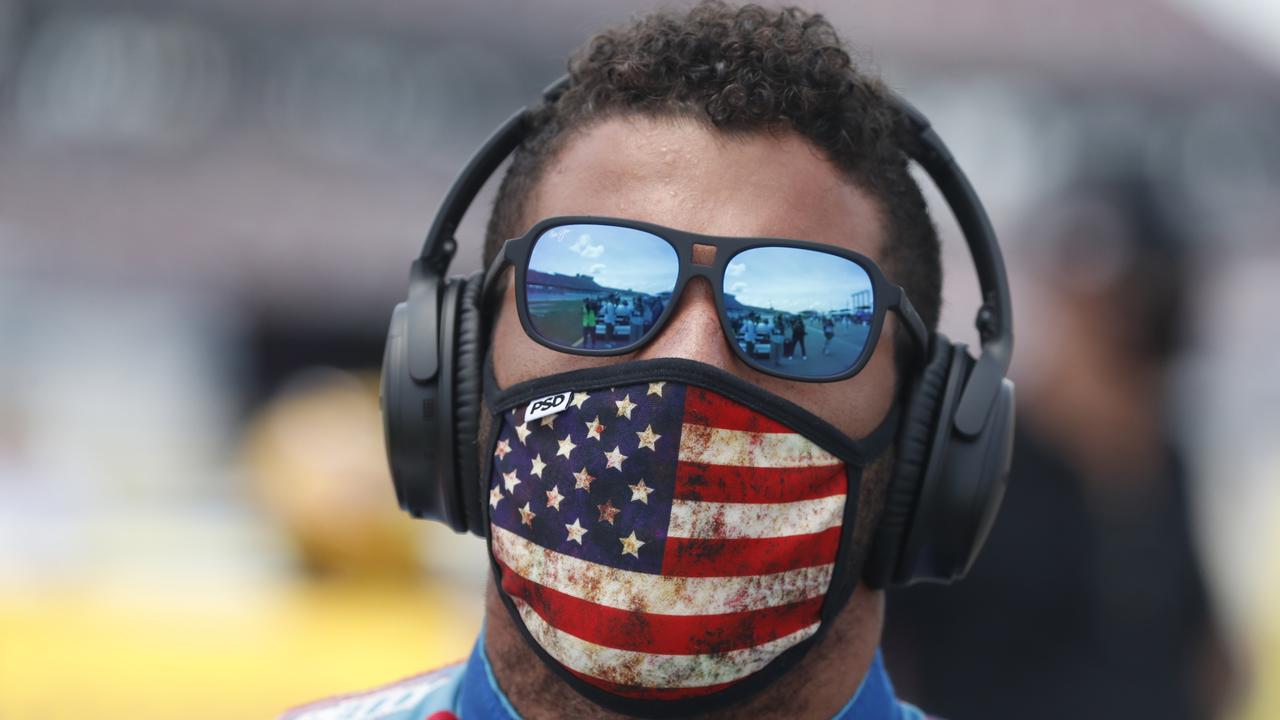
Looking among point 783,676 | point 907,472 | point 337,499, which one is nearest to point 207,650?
point 337,499

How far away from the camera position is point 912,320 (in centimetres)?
183

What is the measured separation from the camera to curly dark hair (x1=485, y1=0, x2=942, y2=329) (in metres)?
1.83

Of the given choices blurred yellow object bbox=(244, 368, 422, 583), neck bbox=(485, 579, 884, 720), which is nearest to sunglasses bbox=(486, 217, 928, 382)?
neck bbox=(485, 579, 884, 720)

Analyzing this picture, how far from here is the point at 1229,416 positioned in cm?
1035

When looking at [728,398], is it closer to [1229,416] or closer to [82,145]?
[82,145]

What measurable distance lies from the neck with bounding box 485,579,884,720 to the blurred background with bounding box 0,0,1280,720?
3.13 ft

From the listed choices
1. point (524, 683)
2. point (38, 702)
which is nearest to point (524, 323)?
point (524, 683)

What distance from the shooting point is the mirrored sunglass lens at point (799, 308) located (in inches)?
66.4

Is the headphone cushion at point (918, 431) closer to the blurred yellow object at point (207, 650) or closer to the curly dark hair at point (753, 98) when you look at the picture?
the curly dark hair at point (753, 98)

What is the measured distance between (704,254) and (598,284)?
16cm

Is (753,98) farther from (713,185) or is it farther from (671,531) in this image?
(671,531)

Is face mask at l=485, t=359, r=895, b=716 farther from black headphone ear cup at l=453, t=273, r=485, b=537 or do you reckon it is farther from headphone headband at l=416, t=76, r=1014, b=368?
headphone headband at l=416, t=76, r=1014, b=368

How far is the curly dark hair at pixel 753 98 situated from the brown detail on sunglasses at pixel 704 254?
21 centimetres

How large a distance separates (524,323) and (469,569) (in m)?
4.55
